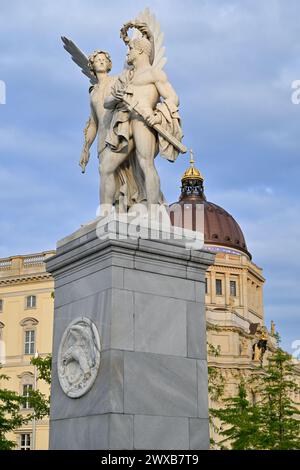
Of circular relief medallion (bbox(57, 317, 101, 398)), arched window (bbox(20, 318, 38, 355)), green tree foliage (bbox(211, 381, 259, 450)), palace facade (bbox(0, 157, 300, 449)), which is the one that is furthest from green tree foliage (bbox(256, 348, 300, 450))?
arched window (bbox(20, 318, 38, 355))

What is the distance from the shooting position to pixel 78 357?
9.88 metres

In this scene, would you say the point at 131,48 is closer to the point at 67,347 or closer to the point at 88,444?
the point at 67,347

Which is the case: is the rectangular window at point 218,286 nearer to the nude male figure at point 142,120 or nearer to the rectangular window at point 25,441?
the rectangular window at point 25,441

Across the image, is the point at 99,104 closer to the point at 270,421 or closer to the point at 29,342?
the point at 270,421

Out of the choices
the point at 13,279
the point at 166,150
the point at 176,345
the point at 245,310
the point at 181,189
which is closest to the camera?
the point at 176,345

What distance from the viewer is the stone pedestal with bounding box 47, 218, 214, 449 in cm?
931

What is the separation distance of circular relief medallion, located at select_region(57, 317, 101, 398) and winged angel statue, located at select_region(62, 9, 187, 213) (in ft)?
7.02

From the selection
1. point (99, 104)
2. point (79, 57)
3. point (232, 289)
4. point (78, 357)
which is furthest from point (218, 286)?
point (78, 357)

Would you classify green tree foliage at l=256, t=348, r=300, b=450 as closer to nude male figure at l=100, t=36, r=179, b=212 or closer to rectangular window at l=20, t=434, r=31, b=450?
nude male figure at l=100, t=36, r=179, b=212

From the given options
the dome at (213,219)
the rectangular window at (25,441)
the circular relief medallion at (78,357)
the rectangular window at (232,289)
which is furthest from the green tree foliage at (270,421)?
the dome at (213,219)

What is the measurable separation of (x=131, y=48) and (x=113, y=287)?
419 cm

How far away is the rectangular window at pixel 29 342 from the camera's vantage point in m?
60.2

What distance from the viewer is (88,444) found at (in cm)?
939
